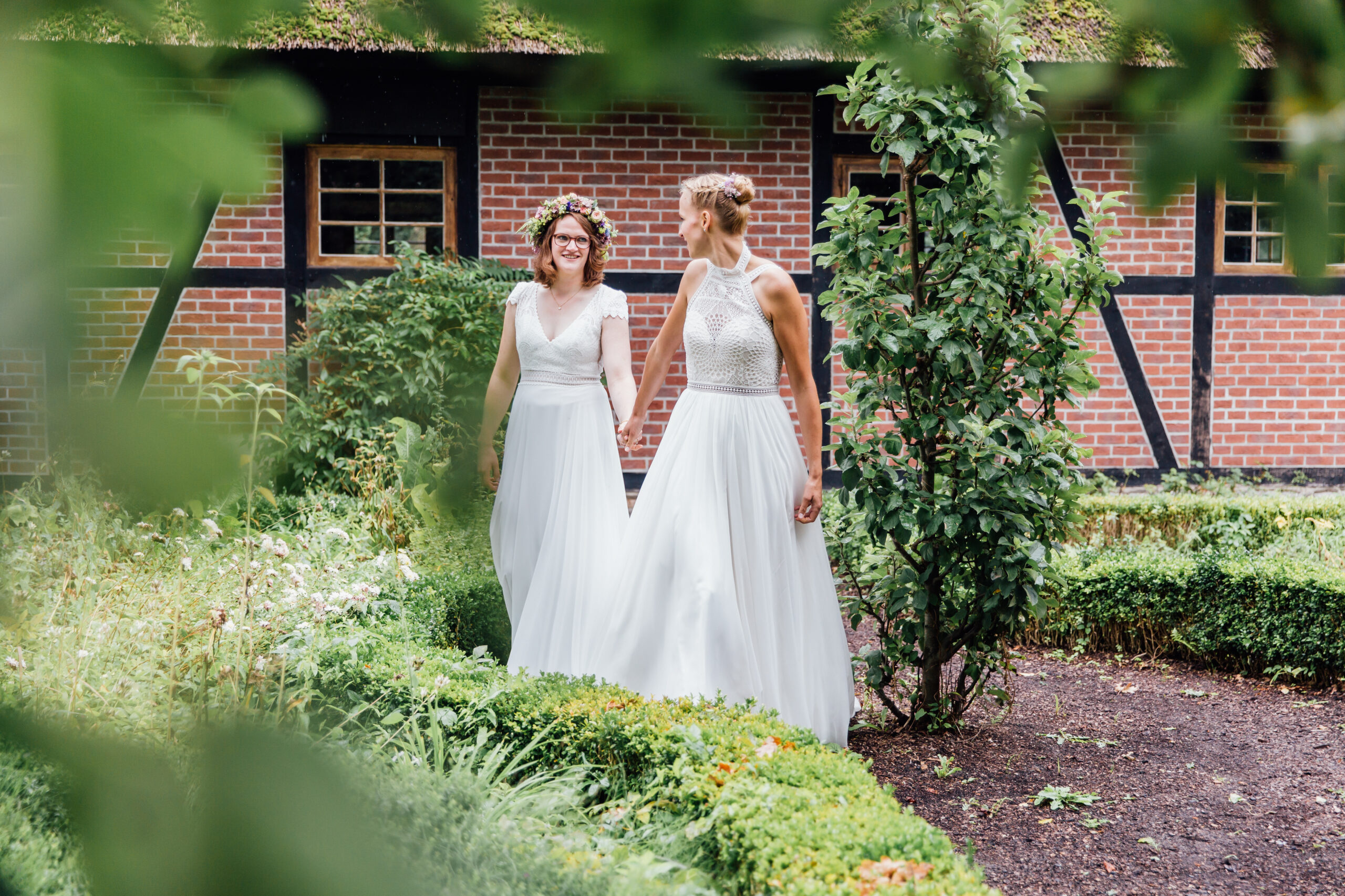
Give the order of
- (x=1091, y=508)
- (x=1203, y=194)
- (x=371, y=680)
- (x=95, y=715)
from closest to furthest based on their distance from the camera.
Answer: (x=95, y=715) → (x=1203, y=194) → (x=371, y=680) → (x=1091, y=508)

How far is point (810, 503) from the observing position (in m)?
3.52

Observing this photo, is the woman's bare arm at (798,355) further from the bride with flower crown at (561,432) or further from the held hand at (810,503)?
the bride with flower crown at (561,432)

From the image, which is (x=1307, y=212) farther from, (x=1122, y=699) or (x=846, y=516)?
(x=1122, y=699)

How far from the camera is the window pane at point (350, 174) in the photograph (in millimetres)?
7109

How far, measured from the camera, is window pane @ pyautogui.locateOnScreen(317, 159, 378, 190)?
23.3 ft

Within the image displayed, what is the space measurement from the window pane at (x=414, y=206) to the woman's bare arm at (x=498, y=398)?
3298 millimetres

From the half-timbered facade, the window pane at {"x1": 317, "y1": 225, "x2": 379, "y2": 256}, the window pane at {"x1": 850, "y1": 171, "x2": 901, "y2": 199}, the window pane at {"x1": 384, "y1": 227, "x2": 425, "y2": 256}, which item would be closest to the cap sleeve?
the half-timbered facade

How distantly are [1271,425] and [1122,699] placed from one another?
4.53 meters

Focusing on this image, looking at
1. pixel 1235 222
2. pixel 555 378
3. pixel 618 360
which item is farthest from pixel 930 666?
pixel 1235 222

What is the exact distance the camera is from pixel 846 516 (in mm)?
3822

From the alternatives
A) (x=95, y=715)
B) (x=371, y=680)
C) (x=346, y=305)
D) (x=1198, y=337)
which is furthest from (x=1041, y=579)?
(x=1198, y=337)

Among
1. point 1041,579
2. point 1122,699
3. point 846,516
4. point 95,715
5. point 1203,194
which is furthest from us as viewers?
point 1122,699

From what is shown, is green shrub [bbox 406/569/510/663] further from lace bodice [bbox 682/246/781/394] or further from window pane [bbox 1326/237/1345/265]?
window pane [bbox 1326/237/1345/265]

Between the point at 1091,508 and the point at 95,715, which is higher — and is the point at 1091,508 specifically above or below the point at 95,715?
below
